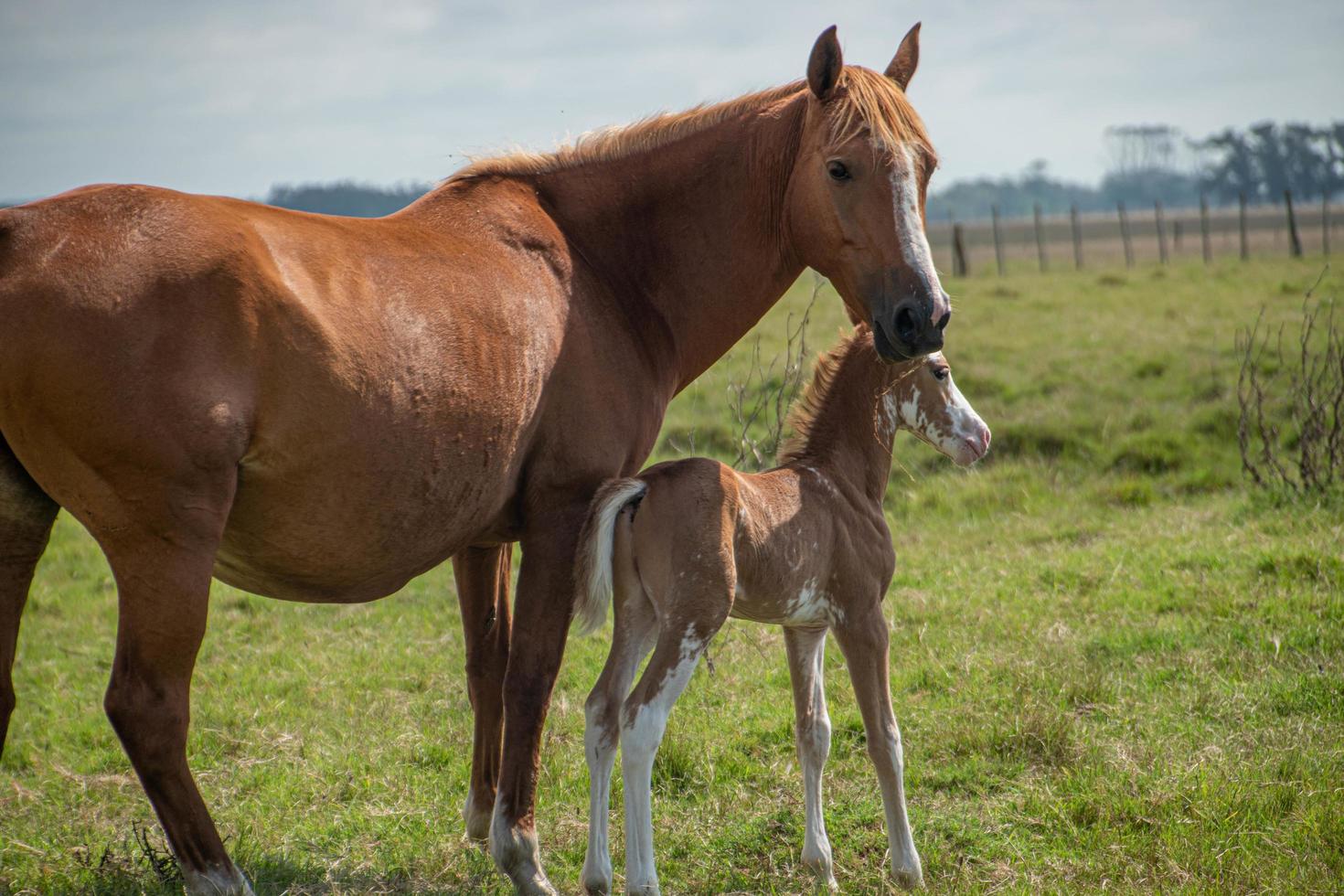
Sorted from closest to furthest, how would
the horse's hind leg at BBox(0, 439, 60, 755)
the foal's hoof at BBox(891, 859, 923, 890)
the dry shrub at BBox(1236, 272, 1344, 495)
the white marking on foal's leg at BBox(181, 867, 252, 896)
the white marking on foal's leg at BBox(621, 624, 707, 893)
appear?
the horse's hind leg at BBox(0, 439, 60, 755) < the white marking on foal's leg at BBox(181, 867, 252, 896) < the white marking on foal's leg at BBox(621, 624, 707, 893) < the foal's hoof at BBox(891, 859, 923, 890) < the dry shrub at BBox(1236, 272, 1344, 495)

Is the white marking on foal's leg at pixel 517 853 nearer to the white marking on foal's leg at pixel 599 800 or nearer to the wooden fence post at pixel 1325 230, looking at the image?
the white marking on foal's leg at pixel 599 800

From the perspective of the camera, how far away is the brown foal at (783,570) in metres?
3.43

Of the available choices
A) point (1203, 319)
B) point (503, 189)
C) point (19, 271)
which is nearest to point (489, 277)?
point (503, 189)

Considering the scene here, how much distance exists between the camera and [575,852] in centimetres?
394

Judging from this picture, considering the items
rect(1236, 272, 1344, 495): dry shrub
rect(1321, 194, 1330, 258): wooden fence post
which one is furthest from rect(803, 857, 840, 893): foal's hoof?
rect(1321, 194, 1330, 258): wooden fence post

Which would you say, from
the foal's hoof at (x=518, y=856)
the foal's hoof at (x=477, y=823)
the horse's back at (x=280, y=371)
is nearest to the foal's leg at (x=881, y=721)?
the foal's hoof at (x=518, y=856)

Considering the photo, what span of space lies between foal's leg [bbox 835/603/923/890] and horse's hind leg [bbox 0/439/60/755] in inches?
98.5

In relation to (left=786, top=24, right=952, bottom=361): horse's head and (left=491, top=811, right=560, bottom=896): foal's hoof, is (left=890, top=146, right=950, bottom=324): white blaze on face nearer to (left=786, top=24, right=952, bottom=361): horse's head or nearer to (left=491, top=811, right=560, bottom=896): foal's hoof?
(left=786, top=24, right=952, bottom=361): horse's head

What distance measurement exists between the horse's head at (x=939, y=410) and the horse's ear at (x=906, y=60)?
1039mm

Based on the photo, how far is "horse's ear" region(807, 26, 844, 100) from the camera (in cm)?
349

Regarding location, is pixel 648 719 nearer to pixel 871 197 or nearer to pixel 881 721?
pixel 881 721

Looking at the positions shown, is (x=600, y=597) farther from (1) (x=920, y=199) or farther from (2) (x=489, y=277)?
(1) (x=920, y=199)

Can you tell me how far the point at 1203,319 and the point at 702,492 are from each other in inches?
461

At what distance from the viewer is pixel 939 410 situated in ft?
14.0
